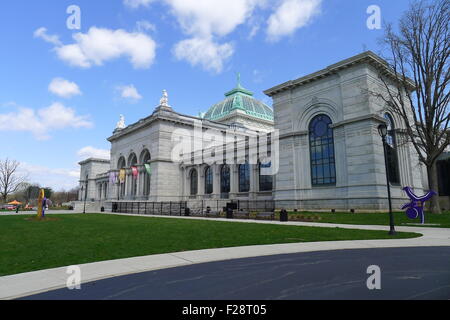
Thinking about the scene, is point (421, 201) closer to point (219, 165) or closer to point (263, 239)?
point (263, 239)

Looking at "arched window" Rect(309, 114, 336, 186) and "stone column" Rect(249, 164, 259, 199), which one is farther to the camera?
"stone column" Rect(249, 164, 259, 199)

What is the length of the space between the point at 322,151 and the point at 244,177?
14.8 m

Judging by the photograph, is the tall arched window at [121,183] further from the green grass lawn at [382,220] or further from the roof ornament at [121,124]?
the green grass lawn at [382,220]

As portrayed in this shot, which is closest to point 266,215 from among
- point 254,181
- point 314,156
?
point 314,156

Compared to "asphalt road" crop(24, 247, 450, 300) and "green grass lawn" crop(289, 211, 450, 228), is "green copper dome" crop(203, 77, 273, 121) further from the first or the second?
"asphalt road" crop(24, 247, 450, 300)

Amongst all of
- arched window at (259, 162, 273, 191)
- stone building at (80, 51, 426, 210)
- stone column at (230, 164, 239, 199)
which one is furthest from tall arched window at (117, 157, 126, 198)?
arched window at (259, 162, 273, 191)

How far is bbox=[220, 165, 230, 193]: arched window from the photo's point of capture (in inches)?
1825

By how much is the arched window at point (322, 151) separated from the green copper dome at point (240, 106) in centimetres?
3496

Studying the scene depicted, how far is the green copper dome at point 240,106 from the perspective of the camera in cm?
6780

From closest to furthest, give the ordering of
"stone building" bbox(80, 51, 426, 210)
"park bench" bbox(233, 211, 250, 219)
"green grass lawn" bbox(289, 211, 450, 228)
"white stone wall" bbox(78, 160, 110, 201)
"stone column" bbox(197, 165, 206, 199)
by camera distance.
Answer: "green grass lawn" bbox(289, 211, 450, 228) < "park bench" bbox(233, 211, 250, 219) < "stone building" bbox(80, 51, 426, 210) < "stone column" bbox(197, 165, 206, 199) < "white stone wall" bbox(78, 160, 110, 201)

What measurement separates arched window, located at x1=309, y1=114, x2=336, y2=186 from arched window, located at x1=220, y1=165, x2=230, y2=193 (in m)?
17.3
